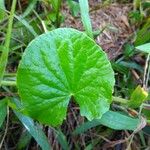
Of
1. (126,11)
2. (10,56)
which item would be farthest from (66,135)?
(126,11)

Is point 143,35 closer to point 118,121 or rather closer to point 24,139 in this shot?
point 118,121

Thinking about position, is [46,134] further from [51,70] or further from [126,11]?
[126,11]

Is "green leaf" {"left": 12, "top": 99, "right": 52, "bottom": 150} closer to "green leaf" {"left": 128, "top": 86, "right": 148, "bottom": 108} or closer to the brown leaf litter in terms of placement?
"green leaf" {"left": 128, "top": 86, "right": 148, "bottom": 108}

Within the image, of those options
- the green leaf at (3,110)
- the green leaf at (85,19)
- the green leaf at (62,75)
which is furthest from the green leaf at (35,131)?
the green leaf at (85,19)

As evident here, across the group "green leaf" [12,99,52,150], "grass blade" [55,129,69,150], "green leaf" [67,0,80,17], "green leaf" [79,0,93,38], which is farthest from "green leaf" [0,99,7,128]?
"green leaf" [67,0,80,17]

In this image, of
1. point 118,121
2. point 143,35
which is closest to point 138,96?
point 118,121

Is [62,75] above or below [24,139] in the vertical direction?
above

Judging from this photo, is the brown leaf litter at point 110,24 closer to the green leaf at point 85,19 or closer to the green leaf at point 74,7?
the green leaf at point 74,7
